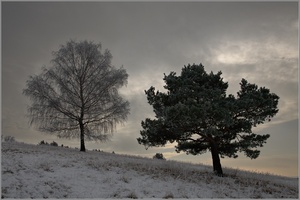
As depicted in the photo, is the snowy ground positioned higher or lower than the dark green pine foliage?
lower

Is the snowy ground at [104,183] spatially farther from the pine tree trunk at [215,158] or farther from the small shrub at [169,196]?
the pine tree trunk at [215,158]

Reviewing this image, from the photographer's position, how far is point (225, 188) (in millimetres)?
15977

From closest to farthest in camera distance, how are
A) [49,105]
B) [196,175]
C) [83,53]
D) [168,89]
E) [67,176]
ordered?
[67,176], [196,175], [168,89], [49,105], [83,53]

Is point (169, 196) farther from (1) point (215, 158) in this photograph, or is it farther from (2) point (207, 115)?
(1) point (215, 158)

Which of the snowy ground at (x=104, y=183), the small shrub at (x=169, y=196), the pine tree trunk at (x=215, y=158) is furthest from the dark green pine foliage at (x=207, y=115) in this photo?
the small shrub at (x=169, y=196)

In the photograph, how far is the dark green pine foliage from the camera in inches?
663

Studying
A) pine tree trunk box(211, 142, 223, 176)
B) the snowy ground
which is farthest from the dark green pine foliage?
the snowy ground

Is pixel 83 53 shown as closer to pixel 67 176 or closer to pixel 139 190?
pixel 67 176

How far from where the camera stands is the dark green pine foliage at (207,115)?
16828 mm

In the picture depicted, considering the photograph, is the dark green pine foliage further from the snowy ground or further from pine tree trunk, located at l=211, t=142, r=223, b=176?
the snowy ground

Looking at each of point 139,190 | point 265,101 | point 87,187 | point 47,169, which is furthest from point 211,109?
point 47,169

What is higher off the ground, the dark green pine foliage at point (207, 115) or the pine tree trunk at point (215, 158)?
the dark green pine foliage at point (207, 115)

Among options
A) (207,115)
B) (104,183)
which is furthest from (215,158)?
(104,183)

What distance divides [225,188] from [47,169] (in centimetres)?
1013
